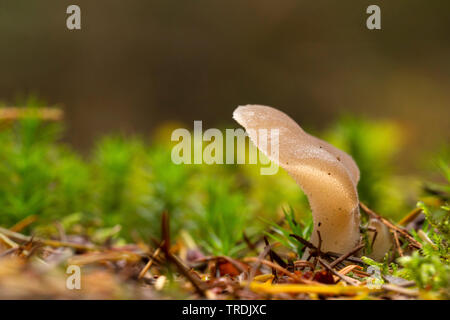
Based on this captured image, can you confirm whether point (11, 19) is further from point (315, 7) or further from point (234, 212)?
point (234, 212)

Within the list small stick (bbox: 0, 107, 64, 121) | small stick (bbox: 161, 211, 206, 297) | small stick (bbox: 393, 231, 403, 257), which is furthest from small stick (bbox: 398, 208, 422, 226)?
small stick (bbox: 0, 107, 64, 121)

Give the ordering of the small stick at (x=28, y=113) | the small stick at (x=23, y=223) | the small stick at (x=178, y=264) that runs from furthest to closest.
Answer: the small stick at (x=28, y=113) → the small stick at (x=23, y=223) → the small stick at (x=178, y=264)

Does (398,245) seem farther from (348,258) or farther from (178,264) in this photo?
(178,264)

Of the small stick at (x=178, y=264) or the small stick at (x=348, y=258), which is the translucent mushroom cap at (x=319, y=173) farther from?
the small stick at (x=178, y=264)

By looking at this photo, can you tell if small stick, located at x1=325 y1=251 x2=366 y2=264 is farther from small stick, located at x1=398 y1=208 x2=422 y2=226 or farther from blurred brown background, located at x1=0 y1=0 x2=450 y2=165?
blurred brown background, located at x1=0 y1=0 x2=450 y2=165

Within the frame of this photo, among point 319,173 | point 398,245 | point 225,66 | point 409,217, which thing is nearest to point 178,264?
point 319,173
